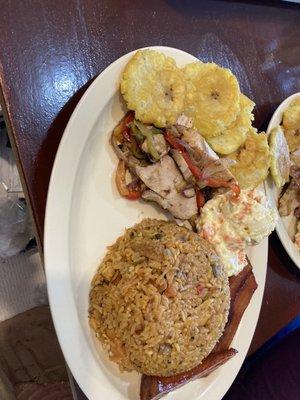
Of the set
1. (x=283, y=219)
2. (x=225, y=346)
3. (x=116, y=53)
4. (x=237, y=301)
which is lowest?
(x=225, y=346)

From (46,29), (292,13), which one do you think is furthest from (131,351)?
(292,13)

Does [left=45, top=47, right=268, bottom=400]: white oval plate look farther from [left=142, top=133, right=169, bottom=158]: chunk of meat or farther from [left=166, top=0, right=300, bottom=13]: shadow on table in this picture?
[left=166, top=0, right=300, bottom=13]: shadow on table

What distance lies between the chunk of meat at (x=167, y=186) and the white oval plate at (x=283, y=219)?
1.49ft

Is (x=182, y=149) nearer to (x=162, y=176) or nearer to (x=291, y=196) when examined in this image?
(x=162, y=176)

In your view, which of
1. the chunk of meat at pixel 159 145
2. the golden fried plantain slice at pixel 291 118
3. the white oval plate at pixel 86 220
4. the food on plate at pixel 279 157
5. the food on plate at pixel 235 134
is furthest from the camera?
the golden fried plantain slice at pixel 291 118

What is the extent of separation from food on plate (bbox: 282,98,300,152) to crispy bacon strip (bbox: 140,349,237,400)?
2.73 feet

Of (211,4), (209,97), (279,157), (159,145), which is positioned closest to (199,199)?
(159,145)

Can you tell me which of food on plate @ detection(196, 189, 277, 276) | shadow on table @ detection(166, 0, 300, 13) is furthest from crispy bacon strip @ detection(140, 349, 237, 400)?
shadow on table @ detection(166, 0, 300, 13)

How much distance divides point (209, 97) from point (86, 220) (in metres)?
0.55

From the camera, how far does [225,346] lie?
1.72 m

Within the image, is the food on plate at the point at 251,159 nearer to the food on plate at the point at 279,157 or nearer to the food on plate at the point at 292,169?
the food on plate at the point at 279,157

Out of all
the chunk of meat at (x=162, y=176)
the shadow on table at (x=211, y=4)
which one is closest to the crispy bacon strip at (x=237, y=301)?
the chunk of meat at (x=162, y=176)

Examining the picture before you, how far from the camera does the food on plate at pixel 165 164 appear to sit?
4.85ft

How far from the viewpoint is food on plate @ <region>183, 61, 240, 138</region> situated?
1566mm
